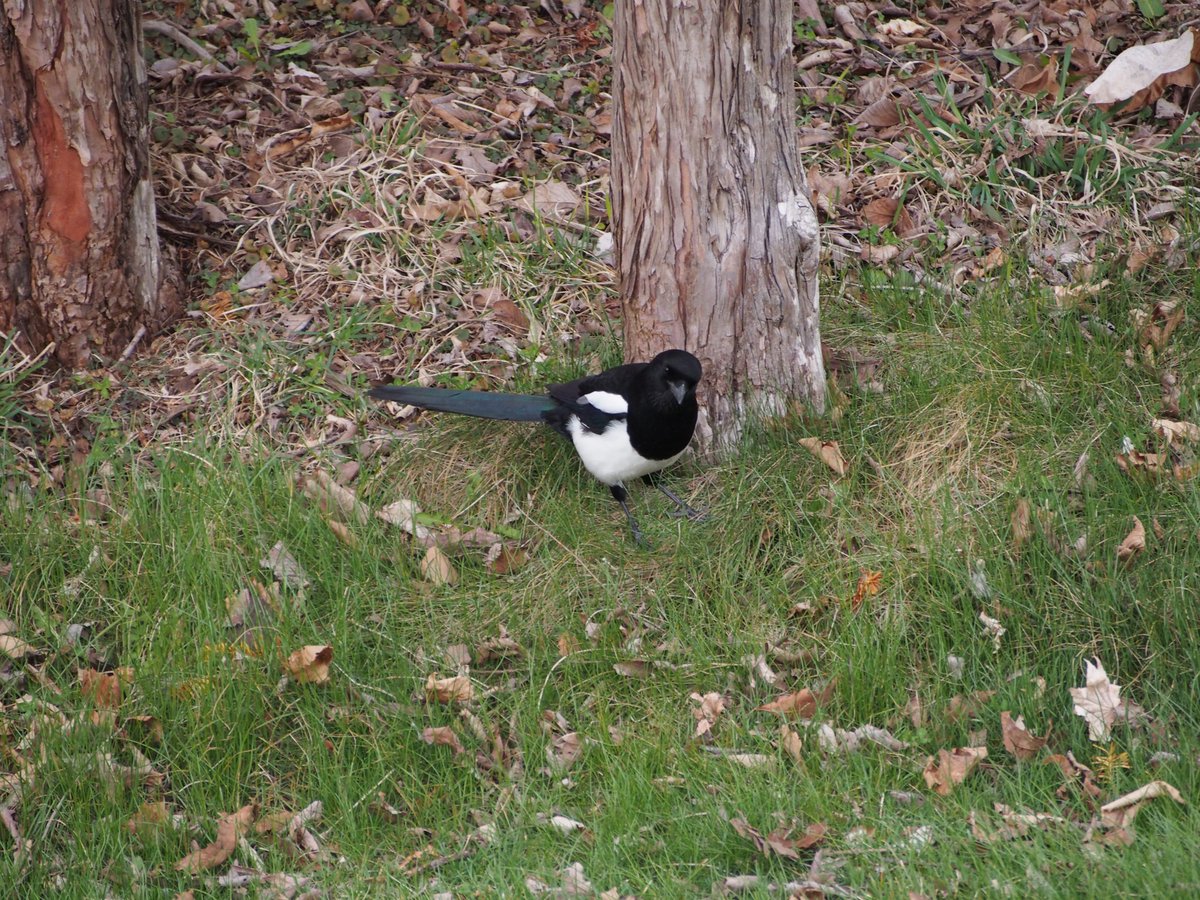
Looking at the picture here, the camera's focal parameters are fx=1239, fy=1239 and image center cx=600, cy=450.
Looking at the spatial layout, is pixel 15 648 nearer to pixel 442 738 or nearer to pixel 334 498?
pixel 334 498

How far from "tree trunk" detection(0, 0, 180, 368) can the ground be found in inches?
9.3

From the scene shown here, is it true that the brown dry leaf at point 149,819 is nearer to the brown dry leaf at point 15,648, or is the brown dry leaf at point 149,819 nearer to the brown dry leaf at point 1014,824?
the brown dry leaf at point 15,648

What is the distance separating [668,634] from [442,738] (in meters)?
0.71

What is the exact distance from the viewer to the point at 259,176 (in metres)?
5.35

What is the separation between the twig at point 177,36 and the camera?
5770 millimetres

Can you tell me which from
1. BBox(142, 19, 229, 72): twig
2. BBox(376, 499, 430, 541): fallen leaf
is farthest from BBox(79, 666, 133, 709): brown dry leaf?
BBox(142, 19, 229, 72): twig

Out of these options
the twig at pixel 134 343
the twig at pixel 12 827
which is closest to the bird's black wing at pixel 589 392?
the twig at pixel 134 343

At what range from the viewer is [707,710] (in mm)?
3281

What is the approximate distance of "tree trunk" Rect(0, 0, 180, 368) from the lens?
4309 mm

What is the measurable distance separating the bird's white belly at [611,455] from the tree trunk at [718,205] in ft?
1.05

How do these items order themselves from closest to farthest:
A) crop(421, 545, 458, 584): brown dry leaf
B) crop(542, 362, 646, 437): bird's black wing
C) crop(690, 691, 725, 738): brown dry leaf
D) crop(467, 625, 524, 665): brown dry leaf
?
crop(690, 691, 725, 738): brown dry leaf → crop(467, 625, 524, 665): brown dry leaf → crop(421, 545, 458, 584): brown dry leaf → crop(542, 362, 646, 437): bird's black wing

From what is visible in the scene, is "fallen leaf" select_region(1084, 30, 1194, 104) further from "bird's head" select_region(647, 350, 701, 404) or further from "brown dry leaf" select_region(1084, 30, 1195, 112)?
"bird's head" select_region(647, 350, 701, 404)

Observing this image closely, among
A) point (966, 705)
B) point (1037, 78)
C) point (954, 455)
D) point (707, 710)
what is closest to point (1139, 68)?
point (1037, 78)

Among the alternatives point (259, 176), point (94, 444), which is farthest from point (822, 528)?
point (259, 176)
